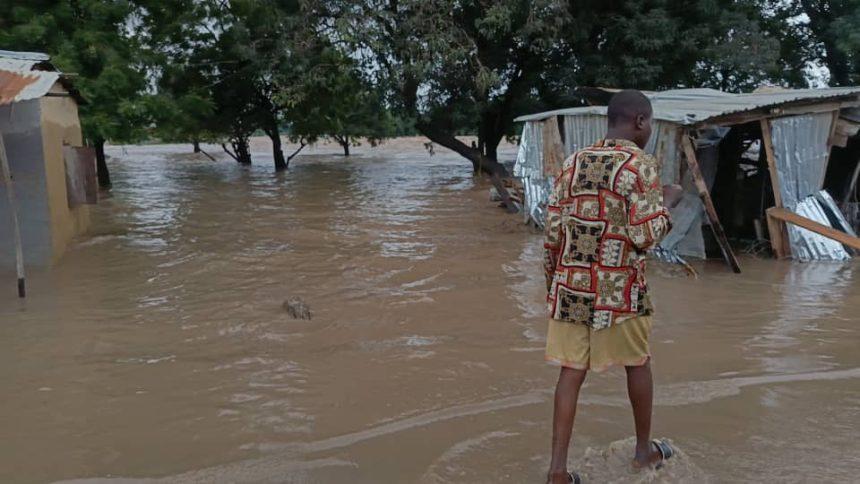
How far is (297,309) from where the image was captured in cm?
630

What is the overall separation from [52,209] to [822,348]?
7748 mm

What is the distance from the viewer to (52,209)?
822 centimetres

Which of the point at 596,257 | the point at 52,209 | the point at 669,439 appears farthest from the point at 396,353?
the point at 52,209

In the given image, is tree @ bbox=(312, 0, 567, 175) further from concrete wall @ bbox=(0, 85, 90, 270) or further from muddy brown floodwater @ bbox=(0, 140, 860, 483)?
concrete wall @ bbox=(0, 85, 90, 270)

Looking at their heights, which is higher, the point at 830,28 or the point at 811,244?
the point at 830,28

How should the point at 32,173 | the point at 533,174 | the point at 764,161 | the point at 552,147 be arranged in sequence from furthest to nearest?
the point at 533,174
the point at 552,147
the point at 764,161
the point at 32,173

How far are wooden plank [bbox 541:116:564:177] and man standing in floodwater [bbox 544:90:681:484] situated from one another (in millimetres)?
8050

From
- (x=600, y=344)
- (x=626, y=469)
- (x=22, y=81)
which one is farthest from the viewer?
(x=22, y=81)

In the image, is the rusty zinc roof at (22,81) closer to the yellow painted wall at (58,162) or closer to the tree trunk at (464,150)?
the yellow painted wall at (58,162)

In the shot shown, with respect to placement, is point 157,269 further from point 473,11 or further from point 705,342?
point 473,11

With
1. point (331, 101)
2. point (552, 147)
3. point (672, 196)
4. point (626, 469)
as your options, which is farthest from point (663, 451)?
point (331, 101)

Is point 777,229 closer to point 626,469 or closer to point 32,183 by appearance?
point 626,469

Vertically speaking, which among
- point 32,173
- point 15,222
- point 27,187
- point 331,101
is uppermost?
point 331,101

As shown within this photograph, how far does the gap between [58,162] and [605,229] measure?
25.5 feet
